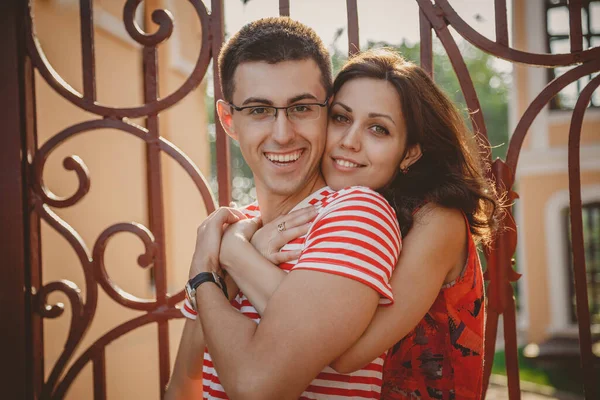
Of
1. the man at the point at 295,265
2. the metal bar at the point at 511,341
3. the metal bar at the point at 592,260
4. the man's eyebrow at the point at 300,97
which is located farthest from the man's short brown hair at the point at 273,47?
the metal bar at the point at 592,260

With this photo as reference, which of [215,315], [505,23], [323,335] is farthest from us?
[505,23]

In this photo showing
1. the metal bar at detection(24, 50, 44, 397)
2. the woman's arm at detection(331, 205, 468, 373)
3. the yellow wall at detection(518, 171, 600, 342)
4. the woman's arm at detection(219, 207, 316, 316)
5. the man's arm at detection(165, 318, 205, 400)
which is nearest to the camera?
the woman's arm at detection(331, 205, 468, 373)

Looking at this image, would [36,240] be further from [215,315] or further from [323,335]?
[323,335]

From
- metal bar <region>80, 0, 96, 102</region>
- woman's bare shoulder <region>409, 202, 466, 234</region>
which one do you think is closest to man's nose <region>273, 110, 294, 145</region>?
woman's bare shoulder <region>409, 202, 466, 234</region>

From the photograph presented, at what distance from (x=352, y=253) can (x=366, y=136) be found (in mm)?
671

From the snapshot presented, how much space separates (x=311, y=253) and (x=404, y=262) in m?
0.33

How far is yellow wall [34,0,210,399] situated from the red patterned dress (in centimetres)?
323

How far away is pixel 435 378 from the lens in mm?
1938

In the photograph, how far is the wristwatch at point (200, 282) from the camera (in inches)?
75.2

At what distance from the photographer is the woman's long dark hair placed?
6.57 ft

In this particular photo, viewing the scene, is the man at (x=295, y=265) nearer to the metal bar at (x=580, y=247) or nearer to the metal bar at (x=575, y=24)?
the metal bar at (x=580, y=247)

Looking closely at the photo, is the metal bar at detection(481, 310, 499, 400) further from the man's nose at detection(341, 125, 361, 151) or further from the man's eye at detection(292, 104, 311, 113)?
the man's eye at detection(292, 104, 311, 113)

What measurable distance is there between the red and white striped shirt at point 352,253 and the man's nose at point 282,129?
0.32 m

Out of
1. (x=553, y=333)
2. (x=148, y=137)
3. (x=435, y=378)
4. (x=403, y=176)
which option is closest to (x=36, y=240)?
(x=148, y=137)
